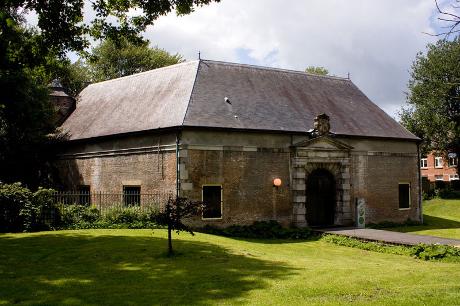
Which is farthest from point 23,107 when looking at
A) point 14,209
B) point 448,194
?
point 448,194

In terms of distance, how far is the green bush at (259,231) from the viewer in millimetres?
22062

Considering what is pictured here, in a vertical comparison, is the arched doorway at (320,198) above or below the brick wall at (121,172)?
below

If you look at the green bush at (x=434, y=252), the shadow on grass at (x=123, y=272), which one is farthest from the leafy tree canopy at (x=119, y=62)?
the green bush at (x=434, y=252)

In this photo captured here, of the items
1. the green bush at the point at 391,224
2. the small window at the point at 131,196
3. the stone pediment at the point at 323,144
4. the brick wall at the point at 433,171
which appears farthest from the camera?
the brick wall at the point at 433,171

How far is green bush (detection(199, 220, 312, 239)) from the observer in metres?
22.1

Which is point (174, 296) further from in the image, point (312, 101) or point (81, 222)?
point (312, 101)

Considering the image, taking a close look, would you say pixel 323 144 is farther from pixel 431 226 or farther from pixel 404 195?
pixel 431 226

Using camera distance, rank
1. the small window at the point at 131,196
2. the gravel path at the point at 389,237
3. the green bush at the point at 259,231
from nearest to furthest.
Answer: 1. the gravel path at the point at 389,237
2. the green bush at the point at 259,231
3. the small window at the point at 131,196

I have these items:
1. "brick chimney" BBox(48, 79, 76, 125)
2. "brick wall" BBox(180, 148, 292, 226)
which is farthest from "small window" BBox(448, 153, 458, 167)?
"brick chimney" BBox(48, 79, 76, 125)

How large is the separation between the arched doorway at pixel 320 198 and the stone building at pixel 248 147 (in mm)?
57

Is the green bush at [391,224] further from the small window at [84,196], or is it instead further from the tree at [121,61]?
the tree at [121,61]

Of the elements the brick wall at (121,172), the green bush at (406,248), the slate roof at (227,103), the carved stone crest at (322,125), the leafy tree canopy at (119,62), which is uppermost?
the leafy tree canopy at (119,62)

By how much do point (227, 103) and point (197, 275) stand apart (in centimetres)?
1360

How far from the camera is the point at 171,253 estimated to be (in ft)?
48.9
